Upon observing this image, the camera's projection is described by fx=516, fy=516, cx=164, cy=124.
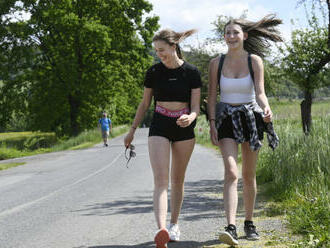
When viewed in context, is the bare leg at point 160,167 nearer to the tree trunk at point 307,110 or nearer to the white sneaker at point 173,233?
the white sneaker at point 173,233

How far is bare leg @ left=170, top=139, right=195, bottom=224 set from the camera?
4758mm

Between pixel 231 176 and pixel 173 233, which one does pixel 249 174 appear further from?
pixel 173 233

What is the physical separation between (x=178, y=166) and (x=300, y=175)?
2.75 m

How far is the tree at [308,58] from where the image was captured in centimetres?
995

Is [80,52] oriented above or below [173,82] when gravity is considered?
above

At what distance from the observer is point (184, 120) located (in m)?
4.47

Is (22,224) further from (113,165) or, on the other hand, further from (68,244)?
(113,165)

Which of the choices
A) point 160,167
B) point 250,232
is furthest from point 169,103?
point 250,232

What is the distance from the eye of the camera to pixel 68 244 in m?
5.15

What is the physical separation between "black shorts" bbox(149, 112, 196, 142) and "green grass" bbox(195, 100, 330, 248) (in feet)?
4.52

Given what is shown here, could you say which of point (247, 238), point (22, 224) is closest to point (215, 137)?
point (247, 238)

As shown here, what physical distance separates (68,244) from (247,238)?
5.81ft

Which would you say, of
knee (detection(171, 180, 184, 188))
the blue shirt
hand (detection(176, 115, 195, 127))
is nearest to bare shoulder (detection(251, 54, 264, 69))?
hand (detection(176, 115, 195, 127))

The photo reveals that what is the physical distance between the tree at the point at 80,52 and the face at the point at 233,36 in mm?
29137
